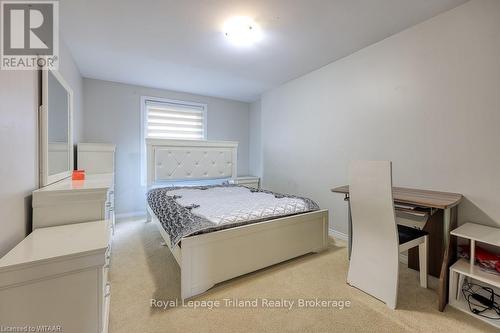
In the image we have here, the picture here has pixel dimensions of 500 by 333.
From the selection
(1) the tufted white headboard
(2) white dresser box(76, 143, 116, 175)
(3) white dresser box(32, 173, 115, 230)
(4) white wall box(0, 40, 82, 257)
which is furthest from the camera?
(1) the tufted white headboard

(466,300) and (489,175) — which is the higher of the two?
(489,175)

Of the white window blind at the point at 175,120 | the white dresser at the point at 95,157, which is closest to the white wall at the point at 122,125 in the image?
the white window blind at the point at 175,120

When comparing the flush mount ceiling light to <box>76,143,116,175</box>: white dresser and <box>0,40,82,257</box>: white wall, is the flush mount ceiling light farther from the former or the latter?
<box>76,143,116,175</box>: white dresser

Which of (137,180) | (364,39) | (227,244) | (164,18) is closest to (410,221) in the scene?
(227,244)

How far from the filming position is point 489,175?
1.76 m

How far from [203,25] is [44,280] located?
2.30m

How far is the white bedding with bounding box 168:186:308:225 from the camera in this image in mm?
2025

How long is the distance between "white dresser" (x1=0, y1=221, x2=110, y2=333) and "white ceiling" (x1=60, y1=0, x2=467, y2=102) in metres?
1.95

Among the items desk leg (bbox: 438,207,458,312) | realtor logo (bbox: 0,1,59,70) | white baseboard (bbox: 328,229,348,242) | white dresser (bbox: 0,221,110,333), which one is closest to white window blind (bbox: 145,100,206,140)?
realtor logo (bbox: 0,1,59,70)

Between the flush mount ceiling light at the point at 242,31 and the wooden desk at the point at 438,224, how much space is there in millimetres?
1876

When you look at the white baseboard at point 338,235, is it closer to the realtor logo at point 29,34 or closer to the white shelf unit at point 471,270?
the white shelf unit at point 471,270

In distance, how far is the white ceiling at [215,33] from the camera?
1.88 metres

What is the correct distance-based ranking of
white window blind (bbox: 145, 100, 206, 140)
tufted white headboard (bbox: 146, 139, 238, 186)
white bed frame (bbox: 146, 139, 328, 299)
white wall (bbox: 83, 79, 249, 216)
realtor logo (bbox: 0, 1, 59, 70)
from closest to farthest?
1. realtor logo (bbox: 0, 1, 59, 70)
2. white bed frame (bbox: 146, 139, 328, 299)
3. white wall (bbox: 83, 79, 249, 216)
4. tufted white headboard (bbox: 146, 139, 238, 186)
5. white window blind (bbox: 145, 100, 206, 140)

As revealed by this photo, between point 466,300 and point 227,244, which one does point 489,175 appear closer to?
point 466,300
